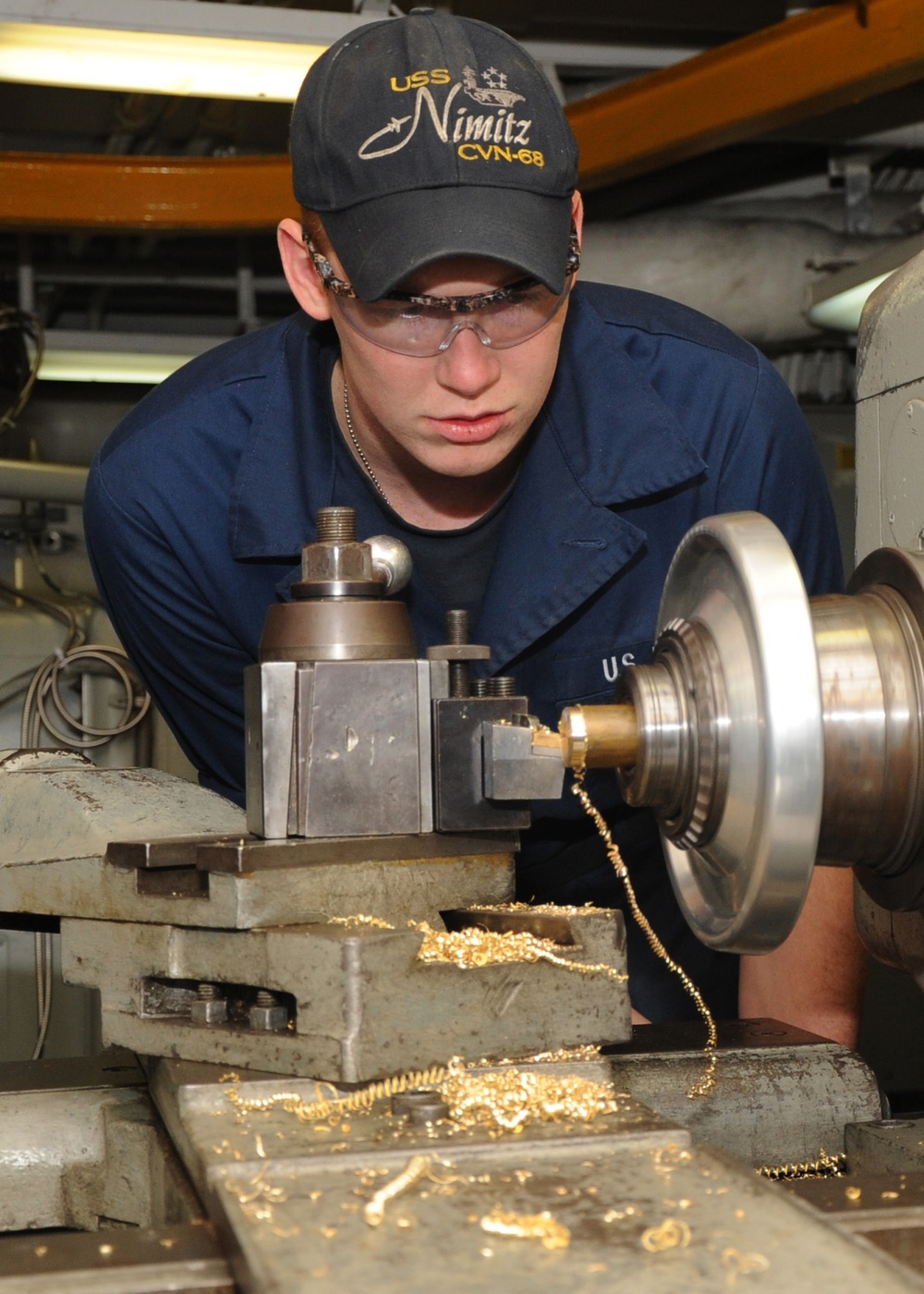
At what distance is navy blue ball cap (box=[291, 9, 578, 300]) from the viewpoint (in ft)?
3.94

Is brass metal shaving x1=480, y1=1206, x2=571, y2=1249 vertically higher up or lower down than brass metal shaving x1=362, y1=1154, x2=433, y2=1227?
lower down

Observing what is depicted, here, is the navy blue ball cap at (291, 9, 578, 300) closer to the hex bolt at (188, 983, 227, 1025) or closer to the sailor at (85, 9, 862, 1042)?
the sailor at (85, 9, 862, 1042)

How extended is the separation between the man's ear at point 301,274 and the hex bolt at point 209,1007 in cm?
74

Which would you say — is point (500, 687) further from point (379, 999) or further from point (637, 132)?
point (637, 132)

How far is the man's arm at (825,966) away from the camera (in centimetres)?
141

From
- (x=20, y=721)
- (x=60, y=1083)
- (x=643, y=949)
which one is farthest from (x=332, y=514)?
(x=20, y=721)

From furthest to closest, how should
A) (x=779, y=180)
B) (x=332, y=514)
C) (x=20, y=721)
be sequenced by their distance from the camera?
(x=779, y=180)
(x=20, y=721)
(x=332, y=514)

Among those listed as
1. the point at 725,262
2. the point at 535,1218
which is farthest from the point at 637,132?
the point at 535,1218

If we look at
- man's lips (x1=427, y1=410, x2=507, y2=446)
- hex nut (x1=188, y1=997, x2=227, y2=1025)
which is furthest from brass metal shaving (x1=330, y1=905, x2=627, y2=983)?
man's lips (x1=427, y1=410, x2=507, y2=446)

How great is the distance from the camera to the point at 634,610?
154cm

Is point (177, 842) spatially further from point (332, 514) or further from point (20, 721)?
point (20, 721)

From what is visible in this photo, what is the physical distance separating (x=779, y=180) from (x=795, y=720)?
2866 millimetres

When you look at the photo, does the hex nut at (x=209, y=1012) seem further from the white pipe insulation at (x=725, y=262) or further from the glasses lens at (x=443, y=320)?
the white pipe insulation at (x=725, y=262)

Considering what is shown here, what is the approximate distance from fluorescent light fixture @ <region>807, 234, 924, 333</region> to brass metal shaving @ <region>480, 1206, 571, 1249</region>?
6.27 ft
